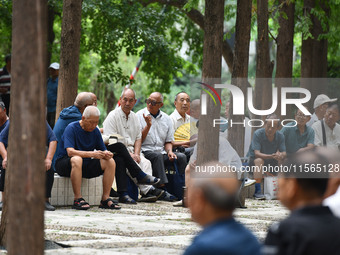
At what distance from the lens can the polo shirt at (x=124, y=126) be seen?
44.6 feet

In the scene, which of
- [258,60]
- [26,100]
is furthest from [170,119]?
[26,100]

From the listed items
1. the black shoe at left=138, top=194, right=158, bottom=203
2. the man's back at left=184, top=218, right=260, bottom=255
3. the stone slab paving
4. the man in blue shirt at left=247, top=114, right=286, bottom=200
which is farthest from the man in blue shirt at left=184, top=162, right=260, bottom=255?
the man in blue shirt at left=247, top=114, right=286, bottom=200

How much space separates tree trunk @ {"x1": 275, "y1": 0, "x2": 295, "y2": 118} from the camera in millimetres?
18797

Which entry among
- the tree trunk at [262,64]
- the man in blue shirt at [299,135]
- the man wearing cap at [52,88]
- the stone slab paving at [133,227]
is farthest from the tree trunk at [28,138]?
the tree trunk at [262,64]

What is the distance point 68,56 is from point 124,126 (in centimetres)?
150

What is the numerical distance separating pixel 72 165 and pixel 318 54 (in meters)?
11.2

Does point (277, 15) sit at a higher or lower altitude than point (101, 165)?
higher

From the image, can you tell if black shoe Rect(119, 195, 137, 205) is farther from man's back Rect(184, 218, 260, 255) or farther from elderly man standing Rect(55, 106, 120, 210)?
man's back Rect(184, 218, 260, 255)

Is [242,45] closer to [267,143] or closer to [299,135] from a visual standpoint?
[267,143]

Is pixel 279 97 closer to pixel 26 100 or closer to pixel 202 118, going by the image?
pixel 202 118

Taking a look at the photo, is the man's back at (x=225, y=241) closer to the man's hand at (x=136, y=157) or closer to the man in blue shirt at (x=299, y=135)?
the man's hand at (x=136, y=157)

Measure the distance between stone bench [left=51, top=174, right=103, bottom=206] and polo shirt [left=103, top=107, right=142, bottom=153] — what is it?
1.07 metres

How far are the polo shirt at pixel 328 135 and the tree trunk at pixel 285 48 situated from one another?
3728 mm

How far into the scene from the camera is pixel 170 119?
14594 mm
